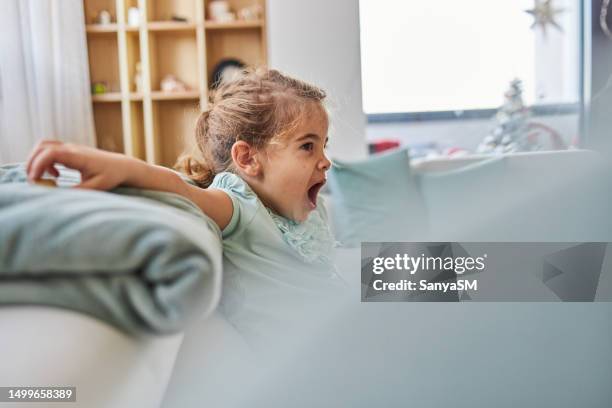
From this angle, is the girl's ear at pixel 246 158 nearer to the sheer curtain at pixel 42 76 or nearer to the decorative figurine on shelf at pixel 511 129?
the sheer curtain at pixel 42 76

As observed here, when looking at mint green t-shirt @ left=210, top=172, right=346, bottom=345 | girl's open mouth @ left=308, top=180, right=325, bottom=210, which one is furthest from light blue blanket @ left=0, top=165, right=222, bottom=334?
girl's open mouth @ left=308, top=180, right=325, bottom=210

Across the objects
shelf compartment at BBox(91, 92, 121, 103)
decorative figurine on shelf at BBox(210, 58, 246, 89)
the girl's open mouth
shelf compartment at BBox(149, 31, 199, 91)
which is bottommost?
the girl's open mouth

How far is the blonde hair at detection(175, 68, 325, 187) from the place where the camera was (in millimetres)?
625

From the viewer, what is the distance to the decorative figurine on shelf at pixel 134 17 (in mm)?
658

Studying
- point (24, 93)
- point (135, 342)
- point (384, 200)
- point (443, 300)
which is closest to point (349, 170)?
point (384, 200)

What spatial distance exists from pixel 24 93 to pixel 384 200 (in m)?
0.47

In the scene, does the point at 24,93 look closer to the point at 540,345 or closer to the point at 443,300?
the point at 443,300

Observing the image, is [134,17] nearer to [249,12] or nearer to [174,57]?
[174,57]

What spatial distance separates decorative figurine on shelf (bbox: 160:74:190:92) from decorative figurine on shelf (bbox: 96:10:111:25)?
12 cm

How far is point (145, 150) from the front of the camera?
0.73 metres

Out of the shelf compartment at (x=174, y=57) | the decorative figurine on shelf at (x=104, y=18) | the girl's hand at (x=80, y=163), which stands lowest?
the girl's hand at (x=80, y=163)

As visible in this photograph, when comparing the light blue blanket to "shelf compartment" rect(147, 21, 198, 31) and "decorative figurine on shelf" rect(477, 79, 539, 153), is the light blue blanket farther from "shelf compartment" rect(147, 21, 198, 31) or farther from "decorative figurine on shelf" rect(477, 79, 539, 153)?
"decorative figurine on shelf" rect(477, 79, 539, 153)

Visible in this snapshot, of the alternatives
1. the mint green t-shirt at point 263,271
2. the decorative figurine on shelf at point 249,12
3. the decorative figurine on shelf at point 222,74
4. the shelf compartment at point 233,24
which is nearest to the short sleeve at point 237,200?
the mint green t-shirt at point 263,271

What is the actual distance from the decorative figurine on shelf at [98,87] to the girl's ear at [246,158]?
17 centimetres
